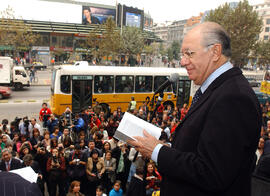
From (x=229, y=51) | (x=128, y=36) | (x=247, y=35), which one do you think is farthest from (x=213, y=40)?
(x=128, y=36)

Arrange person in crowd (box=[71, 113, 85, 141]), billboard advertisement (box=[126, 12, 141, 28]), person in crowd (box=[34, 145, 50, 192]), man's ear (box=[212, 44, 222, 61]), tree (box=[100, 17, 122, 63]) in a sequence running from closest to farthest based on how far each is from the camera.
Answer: man's ear (box=[212, 44, 222, 61]), person in crowd (box=[34, 145, 50, 192]), person in crowd (box=[71, 113, 85, 141]), tree (box=[100, 17, 122, 63]), billboard advertisement (box=[126, 12, 141, 28])

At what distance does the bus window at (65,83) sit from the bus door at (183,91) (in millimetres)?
7345

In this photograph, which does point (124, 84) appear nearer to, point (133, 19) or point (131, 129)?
point (131, 129)

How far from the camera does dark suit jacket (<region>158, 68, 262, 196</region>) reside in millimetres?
1319

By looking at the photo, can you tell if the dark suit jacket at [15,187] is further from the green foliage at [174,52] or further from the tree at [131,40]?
the green foliage at [174,52]

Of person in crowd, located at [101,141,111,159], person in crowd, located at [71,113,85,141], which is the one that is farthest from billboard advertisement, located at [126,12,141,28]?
person in crowd, located at [101,141,111,159]

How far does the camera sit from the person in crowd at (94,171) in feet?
21.4

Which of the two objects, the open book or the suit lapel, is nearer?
the suit lapel

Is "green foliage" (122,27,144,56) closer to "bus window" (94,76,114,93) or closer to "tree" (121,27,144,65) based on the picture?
"tree" (121,27,144,65)

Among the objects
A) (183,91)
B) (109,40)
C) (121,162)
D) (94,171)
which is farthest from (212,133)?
(109,40)

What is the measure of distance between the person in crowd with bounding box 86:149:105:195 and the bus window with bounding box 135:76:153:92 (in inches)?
370

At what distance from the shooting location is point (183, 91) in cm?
1723

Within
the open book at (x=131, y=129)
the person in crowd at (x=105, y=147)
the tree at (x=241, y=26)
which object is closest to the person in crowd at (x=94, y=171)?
the person in crowd at (x=105, y=147)

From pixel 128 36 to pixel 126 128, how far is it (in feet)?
143
